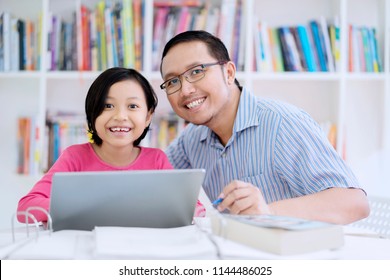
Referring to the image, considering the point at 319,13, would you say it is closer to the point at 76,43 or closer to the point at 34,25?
the point at 76,43

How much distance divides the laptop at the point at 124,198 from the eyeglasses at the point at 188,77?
2.23 ft

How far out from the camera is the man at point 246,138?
139 cm

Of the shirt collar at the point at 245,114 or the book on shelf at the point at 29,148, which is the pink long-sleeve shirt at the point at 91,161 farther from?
the book on shelf at the point at 29,148

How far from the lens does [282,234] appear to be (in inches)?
28.5

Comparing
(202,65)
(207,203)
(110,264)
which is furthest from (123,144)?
(207,203)

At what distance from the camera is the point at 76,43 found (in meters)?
2.49

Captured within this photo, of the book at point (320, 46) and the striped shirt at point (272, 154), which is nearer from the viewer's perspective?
the striped shirt at point (272, 154)

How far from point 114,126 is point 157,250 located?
Answer: 82 cm

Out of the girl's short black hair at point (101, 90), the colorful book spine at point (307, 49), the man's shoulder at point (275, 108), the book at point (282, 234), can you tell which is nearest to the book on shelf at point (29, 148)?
the girl's short black hair at point (101, 90)

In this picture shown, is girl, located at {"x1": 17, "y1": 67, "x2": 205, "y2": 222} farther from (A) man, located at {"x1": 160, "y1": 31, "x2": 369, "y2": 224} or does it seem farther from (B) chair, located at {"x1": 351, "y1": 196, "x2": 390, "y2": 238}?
(B) chair, located at {"x1": 351, "y1": 196, "x2": 390, "y2": 238}

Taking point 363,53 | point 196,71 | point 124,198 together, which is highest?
point 363,53

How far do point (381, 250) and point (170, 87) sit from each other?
0.95 metres

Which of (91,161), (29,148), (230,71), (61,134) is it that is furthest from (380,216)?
(29,148)

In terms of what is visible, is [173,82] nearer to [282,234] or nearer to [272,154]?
[272,154]
